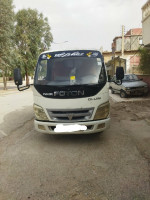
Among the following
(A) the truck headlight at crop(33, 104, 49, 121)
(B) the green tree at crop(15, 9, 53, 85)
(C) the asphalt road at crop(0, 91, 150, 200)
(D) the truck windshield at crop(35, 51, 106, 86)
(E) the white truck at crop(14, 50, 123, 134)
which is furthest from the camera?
(B) the green tree at crop(15, 9, 53, 85)

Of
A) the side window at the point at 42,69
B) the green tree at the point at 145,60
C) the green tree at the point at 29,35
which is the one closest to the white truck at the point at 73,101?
the side window at the point at 42,69

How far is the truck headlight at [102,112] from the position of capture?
4363 mm

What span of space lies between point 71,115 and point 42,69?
1.60 meters

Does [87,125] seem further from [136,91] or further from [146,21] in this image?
[146,21]

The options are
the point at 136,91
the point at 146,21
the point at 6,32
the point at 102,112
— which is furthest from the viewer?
the point at 6,32

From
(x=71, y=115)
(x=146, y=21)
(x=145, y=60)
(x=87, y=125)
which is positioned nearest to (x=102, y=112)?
(x=87, y=125)

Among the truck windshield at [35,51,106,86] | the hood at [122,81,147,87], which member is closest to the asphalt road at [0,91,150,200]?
the truck windshield at [35,51,106,86]

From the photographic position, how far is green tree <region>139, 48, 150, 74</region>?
16.5 meters

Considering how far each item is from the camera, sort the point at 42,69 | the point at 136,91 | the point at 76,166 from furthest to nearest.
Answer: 1. the point at 136,91
2. the point at 42,69
3. the point at 76,166

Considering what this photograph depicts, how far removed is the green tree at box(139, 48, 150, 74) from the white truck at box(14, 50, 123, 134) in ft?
43.5

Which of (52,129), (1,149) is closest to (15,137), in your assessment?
(1,149)

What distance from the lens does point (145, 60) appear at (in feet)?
55.1

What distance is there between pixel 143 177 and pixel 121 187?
51 centimetres

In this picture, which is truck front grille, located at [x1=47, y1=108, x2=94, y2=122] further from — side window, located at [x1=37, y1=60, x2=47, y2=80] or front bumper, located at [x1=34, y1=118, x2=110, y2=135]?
side window, located at [x1=37, y1=60, x2=47, y2=80]
